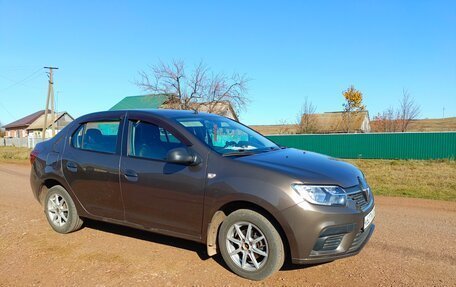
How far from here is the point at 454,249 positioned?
473 cm

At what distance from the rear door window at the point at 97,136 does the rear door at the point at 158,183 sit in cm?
26

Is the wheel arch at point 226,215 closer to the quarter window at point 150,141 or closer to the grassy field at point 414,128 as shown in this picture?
the quarter window at point 150,141

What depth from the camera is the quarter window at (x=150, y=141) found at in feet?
14.7

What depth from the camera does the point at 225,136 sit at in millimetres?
4891

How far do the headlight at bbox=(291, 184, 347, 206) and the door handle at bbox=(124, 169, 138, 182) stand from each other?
6.27 ft

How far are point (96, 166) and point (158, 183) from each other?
108cm

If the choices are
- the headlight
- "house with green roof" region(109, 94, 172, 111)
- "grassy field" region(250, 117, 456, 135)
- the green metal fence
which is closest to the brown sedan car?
the headlight

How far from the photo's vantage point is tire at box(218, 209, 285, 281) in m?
3.71

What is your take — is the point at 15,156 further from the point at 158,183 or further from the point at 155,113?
the point at 158,183

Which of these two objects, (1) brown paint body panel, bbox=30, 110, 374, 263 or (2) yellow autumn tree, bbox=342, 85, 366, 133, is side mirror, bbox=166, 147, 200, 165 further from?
(2) yellow autumn tree, bbox=342, 85, 366, 133

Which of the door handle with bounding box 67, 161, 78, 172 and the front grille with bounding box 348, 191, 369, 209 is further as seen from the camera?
the door handle with bounding box 67, 161, 78, 172

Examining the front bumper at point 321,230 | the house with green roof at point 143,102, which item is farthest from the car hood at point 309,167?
the house with green roof at point 143,102

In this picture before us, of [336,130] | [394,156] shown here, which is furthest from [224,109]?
[336,130]

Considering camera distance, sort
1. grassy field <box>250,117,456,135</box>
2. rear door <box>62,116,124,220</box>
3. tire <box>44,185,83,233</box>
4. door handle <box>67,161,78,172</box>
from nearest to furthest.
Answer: rear door <box>62,116,124,220</box>, door handle <box>67,161,78,172</box>, tire <box>44,185,83,233</box>, grassy field <box>250,117,456,135</box>
